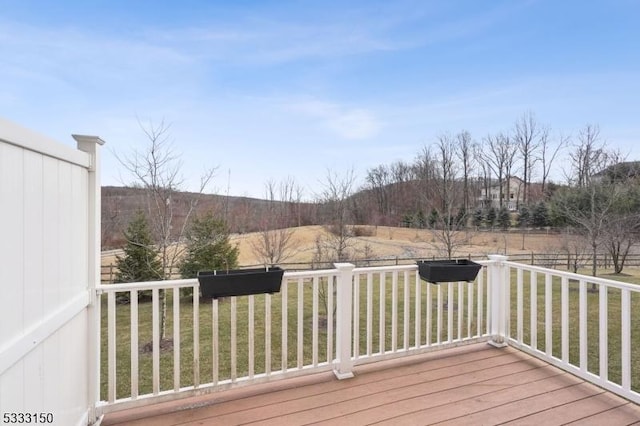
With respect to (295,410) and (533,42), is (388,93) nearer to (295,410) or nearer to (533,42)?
(533,42)

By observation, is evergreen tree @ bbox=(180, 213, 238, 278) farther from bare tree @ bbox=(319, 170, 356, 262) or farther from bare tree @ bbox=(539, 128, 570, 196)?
bare tree @ bbox=(539, 128, 570, 196)

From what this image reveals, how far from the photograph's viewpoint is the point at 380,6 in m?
5.36

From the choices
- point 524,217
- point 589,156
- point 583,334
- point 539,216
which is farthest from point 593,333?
point 524,217

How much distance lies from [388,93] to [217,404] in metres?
7.90

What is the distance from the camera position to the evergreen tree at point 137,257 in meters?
6.70

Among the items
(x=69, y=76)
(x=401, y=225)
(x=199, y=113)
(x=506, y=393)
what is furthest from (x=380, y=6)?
(x=401, y=225)

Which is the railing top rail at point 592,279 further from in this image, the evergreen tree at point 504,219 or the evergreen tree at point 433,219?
the evergreen tree at point 504,219

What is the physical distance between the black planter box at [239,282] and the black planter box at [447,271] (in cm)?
123

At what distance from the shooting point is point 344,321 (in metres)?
2.60

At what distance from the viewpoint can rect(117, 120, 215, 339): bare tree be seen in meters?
5.41

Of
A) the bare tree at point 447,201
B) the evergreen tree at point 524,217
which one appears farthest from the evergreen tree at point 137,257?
the evergreen tree at point 524,217

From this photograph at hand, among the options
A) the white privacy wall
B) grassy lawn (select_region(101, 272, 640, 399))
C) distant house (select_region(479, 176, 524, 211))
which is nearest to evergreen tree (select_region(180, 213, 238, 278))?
grassy lawn (select_region(101, 272, 640, 399))

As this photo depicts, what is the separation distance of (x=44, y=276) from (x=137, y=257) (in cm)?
754

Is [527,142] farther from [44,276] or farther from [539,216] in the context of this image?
[44,276]
